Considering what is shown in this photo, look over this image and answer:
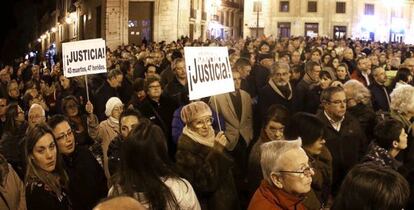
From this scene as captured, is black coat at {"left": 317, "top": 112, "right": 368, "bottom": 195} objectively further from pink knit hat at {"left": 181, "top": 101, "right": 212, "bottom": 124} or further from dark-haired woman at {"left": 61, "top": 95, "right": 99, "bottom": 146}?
dark-haired woman at {"left": 61, "top": 95, "right": 99, "bottom": 146}

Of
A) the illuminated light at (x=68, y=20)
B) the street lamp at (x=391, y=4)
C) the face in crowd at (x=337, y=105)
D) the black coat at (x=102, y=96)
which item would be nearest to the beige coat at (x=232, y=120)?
the face in crowd at (x=337, y=105)

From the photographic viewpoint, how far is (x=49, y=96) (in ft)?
38.3

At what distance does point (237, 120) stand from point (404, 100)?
6.39 ft

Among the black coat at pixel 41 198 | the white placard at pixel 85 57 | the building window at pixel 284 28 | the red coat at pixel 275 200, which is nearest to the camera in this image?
the red coat at pixel 275 200

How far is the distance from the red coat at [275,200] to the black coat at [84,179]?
1.60 meters

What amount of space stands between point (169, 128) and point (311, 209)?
358 cm

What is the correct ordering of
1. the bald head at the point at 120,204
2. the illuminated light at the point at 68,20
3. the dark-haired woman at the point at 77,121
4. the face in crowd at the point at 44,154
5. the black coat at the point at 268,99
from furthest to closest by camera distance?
the illuminated light at the point at 68,20 → the black coat at the point at 268,99 → the dark-haired woman at the point at 77,121 → the face in crowd at the point at 44,154 → the bald head at the point at 120,204

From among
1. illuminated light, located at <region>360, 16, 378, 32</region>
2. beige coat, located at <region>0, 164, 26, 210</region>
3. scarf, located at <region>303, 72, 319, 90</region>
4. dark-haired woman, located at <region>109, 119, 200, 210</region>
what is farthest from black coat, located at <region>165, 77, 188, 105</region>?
illuminated light, located at <region>360, 16, 378, 32</region>

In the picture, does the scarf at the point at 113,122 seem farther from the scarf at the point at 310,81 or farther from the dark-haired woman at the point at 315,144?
the scarf at the point at 310,81

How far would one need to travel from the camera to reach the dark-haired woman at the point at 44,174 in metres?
4.27

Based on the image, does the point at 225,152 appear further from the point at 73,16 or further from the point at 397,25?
the point at 397,25

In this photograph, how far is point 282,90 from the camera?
7973 millimetres

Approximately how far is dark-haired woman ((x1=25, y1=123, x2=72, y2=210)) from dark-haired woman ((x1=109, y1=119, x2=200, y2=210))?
610mm

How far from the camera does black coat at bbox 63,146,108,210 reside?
492 cm
